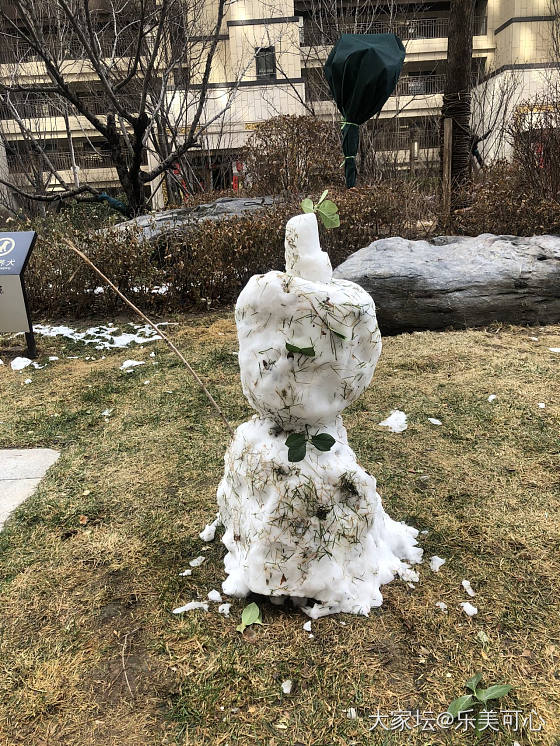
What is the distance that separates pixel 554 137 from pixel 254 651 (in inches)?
310

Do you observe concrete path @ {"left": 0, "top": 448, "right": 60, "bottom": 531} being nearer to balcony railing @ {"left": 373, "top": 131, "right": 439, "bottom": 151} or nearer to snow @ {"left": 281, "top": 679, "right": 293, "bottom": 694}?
snow @ {"left": 281, "top": 679, "right": 293, "bottom": 694}

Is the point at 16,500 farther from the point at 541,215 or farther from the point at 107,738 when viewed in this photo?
the point at 541,215

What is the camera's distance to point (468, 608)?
86.7 inches

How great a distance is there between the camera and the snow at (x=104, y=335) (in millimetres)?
6133

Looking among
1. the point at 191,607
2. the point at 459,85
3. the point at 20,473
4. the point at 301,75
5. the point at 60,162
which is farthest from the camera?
the point at 60,162

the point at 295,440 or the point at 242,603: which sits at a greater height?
the point at 295,440

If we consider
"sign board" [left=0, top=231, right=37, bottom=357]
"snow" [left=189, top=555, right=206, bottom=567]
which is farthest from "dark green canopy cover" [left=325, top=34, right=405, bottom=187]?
"sign board" [left=0, top=231, right=37, bottom=357]

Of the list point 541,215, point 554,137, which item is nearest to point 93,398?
point 541,215

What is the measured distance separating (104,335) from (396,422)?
12.6 ft

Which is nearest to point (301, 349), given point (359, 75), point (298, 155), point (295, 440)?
point (295, 440)

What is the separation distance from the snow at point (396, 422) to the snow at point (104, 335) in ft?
10.5

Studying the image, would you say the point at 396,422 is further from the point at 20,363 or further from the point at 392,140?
the point at 392,140

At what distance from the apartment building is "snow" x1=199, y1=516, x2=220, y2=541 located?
11380 mm

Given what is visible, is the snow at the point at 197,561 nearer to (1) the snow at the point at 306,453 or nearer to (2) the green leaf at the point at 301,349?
(1) the snow at the point at 306,453
